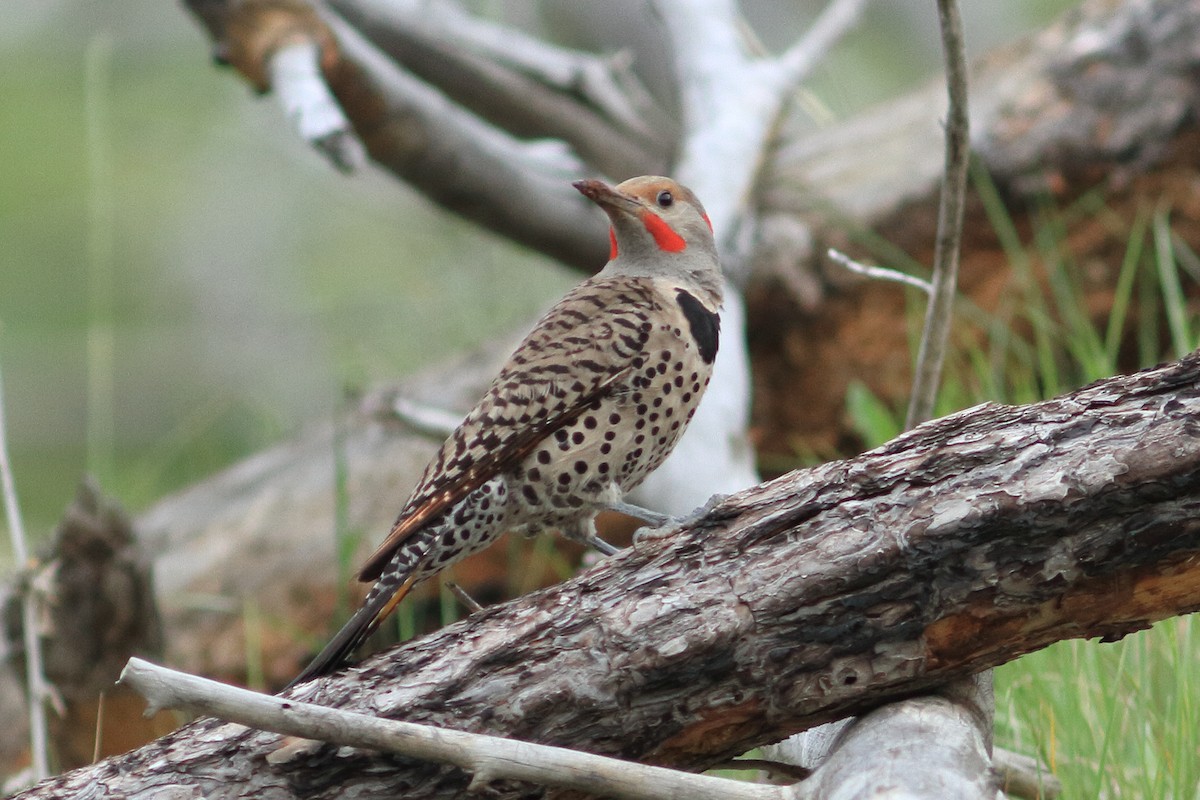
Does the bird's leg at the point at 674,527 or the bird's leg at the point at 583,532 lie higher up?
the bird's leg at the point at 583,532

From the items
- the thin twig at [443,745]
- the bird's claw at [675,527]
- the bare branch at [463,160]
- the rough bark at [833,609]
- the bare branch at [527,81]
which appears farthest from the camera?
the bare branch at [527,81]

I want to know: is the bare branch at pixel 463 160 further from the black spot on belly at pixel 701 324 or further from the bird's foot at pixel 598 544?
the bird's foot at pixel 598 544

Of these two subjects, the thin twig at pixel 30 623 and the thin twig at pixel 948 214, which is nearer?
the thin twig at pixel 948 214

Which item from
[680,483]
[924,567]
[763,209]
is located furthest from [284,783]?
[763,209]

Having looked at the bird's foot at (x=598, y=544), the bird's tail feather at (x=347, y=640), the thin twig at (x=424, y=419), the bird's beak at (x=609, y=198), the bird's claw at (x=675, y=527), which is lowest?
the bird's tail feather at (x=347, y=640)

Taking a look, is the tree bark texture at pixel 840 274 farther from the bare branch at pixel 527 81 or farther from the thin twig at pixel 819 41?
the bare branch at pixel 527 81

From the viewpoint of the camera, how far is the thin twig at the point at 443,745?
183 cm

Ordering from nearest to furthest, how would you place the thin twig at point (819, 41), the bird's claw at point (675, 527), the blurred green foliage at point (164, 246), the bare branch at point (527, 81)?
the bird's claw at point (675, 527)
the thin twig at point (819, 41)
the bare branch at point (527, 81)
the blurred green foliage at point (164, 246)

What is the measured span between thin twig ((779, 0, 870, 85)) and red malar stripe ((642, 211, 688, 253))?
2383mm

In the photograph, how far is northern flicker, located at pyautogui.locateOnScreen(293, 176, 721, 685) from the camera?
Result: 9.26 feet

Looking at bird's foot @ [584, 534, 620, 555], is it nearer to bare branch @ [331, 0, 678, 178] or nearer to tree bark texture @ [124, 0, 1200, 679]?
tree bark texture @ [124, 0, 1200, 679]

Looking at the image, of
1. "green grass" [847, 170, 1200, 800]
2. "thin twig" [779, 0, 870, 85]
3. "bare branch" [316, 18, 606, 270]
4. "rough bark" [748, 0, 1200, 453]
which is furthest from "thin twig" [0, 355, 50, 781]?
"thin twig" [779, 0, 870, 85]

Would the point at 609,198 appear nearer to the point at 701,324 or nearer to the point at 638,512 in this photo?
the point at 701,324

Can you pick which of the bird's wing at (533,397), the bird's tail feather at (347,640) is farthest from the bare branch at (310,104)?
the bird's tail feather at (347,640)
